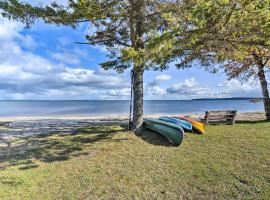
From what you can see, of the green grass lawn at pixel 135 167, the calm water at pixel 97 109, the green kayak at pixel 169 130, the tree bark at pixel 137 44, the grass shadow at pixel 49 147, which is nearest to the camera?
the green grass lawn at pixel 135 167

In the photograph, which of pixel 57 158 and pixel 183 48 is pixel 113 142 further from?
pixel 183 48

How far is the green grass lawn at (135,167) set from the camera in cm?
649

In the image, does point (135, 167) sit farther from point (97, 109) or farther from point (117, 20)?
point (97, 109)

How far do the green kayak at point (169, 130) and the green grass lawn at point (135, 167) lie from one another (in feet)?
0.98


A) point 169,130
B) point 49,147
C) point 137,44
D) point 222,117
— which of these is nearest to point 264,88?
point 222,117

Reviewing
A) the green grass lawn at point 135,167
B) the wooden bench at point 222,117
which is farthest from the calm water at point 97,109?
the green grass lawn at point 135,167

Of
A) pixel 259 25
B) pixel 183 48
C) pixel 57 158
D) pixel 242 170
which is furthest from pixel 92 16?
pixel 242 170

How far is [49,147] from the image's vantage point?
9.81 meters

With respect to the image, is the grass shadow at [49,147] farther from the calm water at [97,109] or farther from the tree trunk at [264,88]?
the calm water at [97,109]

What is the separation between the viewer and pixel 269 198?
6074 mm

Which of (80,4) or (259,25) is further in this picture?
(259,25)

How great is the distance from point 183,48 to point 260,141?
446 cm

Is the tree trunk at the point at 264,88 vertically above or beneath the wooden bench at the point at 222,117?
above

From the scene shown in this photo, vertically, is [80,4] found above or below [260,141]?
above
